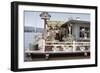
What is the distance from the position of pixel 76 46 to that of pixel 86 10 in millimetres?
241

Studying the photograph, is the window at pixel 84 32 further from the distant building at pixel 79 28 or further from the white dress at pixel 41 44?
the white dress at pixel 41 44

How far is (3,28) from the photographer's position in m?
1.41

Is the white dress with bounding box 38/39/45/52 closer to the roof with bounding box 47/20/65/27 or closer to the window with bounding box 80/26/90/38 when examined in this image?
the roof with bounding box 47/20/65/27

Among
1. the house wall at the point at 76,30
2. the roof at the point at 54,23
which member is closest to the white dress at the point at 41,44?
the roof at the point at 54,23

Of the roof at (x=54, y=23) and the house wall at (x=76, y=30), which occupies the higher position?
the roof at (x=54, y=23)

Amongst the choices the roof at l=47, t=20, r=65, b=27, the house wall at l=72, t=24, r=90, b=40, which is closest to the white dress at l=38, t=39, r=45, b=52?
the roof at l=47, t=20, r=65, b=27

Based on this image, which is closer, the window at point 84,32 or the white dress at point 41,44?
the white dress at point 41,44

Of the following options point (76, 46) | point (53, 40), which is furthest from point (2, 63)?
point (76, 46)

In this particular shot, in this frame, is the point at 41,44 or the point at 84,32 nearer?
the point at 41,44

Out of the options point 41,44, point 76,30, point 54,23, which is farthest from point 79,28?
point 41,44

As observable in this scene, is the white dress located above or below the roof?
below

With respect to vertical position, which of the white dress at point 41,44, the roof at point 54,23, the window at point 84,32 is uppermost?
the roof at point 54,23

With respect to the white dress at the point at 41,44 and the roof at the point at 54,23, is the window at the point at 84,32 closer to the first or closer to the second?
the roof at the point at 54,23

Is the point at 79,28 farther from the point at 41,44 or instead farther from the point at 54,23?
the point at 41,44
